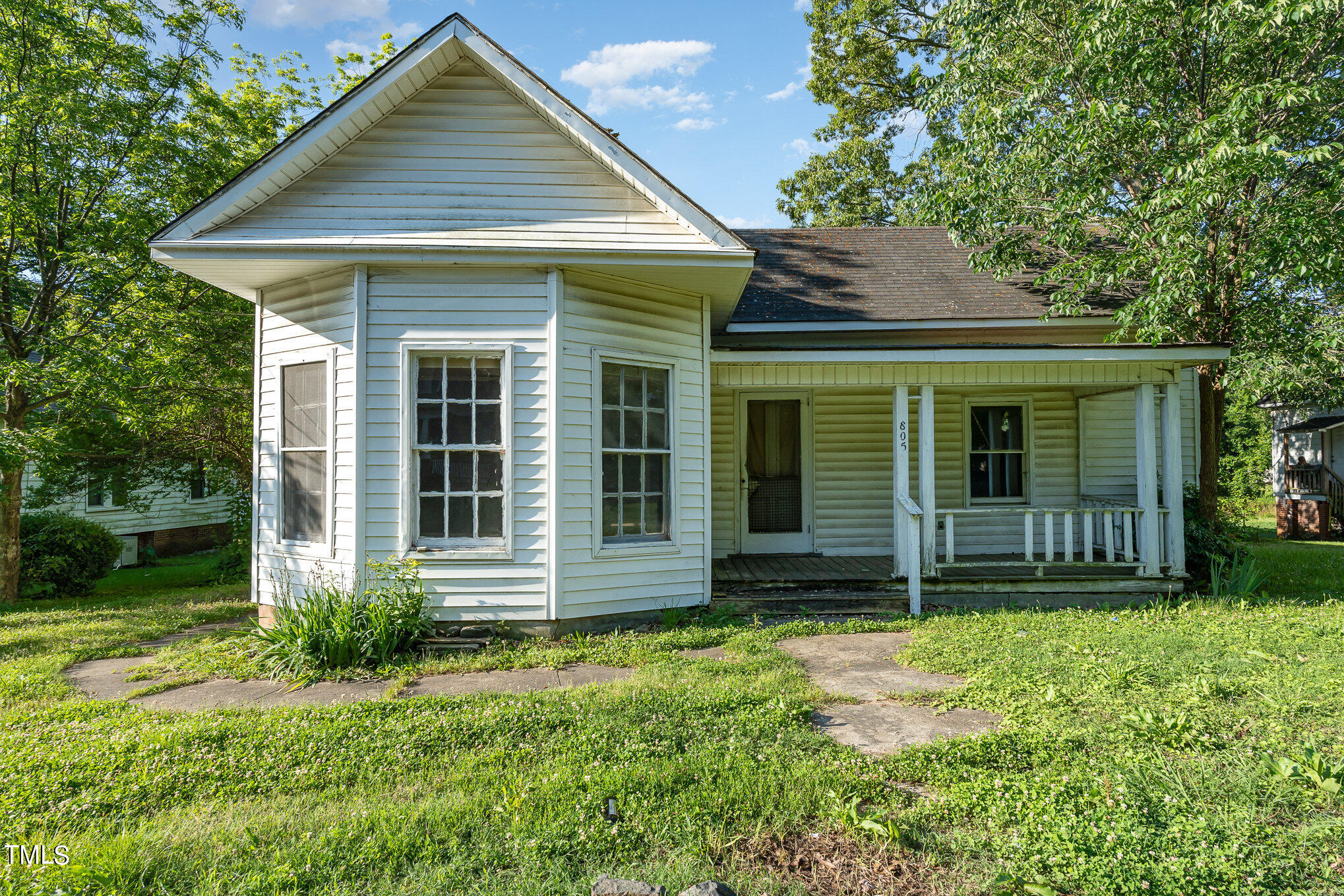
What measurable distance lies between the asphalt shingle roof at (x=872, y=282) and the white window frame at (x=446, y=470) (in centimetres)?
449

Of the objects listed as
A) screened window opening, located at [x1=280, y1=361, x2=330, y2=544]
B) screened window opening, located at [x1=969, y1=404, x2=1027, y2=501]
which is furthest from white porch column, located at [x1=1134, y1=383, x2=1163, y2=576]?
screened window opening, located at [x1=280, y1=361, x2=330, y2=544]

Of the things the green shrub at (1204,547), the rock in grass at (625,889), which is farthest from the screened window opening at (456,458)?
the green shrub at (1204,547)

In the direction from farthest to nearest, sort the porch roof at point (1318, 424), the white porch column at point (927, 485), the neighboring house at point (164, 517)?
the porch roof at point (1318, 424), the neighboring house at point (164, 517), the white porch column at point (927, 485)

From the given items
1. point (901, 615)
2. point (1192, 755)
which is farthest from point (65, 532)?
point (1192, 755)

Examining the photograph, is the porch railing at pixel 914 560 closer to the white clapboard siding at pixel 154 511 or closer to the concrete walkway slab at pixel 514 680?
the concrete walkway slab at pixel 514 680

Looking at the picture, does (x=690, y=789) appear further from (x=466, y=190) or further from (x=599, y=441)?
(x=466, y=190)

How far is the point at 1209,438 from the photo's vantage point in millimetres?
10000

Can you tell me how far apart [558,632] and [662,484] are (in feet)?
6.22

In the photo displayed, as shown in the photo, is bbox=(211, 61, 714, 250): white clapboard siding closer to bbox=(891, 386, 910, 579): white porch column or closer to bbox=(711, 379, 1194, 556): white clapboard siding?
bbox=(891, 386, 910, 579): white porch column

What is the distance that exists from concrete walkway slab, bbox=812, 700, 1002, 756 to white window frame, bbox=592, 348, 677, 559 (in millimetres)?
2832

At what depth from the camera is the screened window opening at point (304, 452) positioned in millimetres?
7188

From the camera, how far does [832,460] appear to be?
34.6 feet

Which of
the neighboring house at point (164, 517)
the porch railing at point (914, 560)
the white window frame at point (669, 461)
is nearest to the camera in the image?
the white window frame at point (669, 461)

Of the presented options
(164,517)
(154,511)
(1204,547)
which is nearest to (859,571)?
(1204,547)
